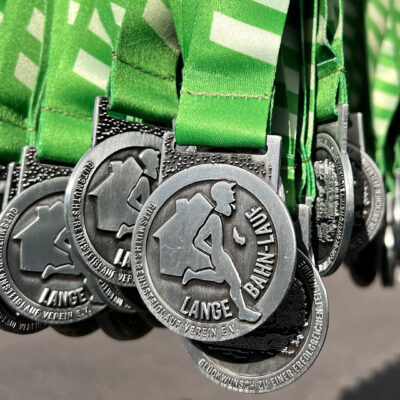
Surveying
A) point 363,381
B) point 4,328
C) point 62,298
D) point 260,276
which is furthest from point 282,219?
point 363,381

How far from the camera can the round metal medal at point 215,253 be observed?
763 mm

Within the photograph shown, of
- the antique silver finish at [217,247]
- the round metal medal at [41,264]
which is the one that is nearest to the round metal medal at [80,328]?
the round metal medal at [41,264]

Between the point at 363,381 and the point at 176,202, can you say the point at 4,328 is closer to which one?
the point at 176,202

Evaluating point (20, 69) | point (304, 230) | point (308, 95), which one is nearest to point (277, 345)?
point (304, 230)

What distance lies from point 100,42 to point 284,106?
342 millimetres

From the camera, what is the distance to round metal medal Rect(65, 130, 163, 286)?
35.0 inches

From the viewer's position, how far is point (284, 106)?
0.93 m

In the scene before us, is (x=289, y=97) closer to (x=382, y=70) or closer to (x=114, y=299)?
(x=114, y=299)

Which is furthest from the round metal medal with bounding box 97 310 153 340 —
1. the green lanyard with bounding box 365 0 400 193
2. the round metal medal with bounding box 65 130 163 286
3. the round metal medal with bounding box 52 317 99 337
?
the green lanyard with bounding box 365 0 400 193

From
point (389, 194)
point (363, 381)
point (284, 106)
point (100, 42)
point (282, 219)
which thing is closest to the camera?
point (282, 219)

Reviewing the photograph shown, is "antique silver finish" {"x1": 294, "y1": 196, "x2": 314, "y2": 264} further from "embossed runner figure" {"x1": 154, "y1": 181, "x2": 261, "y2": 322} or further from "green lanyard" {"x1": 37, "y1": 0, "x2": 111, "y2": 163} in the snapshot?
"green lanyard" {"x1": 37, "y1": 0, "x2": 111, "y2": 163}

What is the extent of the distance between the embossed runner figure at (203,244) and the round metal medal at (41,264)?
0.25m

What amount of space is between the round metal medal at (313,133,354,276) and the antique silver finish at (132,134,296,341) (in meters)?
0.20

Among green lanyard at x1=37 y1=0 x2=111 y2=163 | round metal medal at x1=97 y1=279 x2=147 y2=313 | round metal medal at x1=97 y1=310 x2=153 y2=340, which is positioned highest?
green lanyard at x1=37 y1=0 x2=111 y2=163
